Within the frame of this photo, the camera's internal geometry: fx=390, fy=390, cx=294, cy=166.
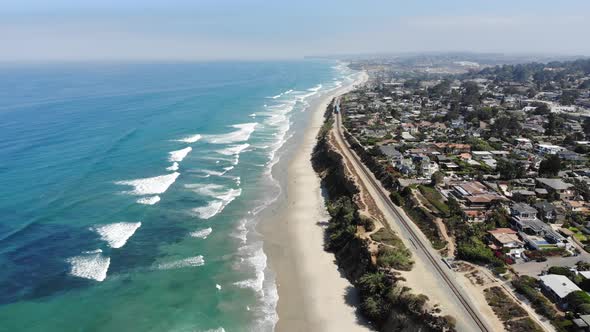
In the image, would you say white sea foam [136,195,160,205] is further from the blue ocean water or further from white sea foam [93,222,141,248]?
white sea foam [93,222,141,248]

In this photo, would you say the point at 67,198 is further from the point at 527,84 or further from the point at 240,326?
the point at 527,84

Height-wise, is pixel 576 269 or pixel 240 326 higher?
pixel 576 269

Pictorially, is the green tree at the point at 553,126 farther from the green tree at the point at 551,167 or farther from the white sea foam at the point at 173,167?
the white sea foam at the point at 173,167

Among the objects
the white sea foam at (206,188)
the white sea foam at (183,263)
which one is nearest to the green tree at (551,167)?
the white sea foam at (206,188)

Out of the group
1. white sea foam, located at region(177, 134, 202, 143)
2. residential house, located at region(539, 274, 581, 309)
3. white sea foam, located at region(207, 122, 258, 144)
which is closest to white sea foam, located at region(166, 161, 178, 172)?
white sea foam, located at region(177, 134, 202, 143)

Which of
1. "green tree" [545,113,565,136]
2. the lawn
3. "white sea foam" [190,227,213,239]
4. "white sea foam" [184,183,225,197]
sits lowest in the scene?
"white sea foam" [190,227,213,239]

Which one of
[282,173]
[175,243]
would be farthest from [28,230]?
[282,173]
